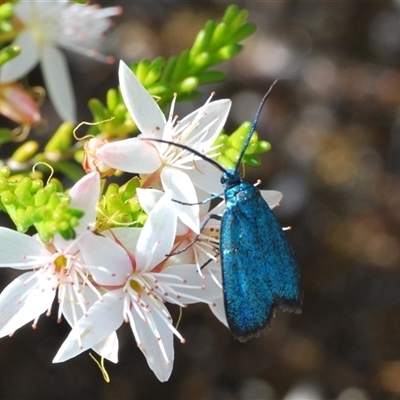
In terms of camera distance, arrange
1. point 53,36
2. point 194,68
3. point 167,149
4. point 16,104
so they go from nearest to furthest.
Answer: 1. point 167,149
2. point 194,68
3. point 16,104
4. point 53,36

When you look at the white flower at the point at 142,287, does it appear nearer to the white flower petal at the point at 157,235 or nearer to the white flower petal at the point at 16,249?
the white flower petal at the point at 157,235

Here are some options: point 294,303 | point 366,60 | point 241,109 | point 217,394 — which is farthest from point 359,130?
point 294,303

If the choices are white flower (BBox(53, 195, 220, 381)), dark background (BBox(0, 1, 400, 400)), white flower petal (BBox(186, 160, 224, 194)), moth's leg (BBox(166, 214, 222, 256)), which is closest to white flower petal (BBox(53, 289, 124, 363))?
white flower (BBox(53, 195, 220, 381))

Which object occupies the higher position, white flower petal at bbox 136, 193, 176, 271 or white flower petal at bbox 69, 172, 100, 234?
white flower petal at bbox 69, 172, 100, 234

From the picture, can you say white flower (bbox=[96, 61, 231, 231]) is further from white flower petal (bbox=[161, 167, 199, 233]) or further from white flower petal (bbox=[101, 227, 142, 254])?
white flower petal (bbox=[101, 227, 142, 254])

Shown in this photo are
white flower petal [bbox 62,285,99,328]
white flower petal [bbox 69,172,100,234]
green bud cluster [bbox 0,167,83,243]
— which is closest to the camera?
green bud cluster [bbox 0,167,83,243]

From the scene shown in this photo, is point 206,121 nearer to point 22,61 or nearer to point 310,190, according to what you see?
point 22,61

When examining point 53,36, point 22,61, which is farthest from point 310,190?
point 22,61

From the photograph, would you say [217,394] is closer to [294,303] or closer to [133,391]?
[133,391]
